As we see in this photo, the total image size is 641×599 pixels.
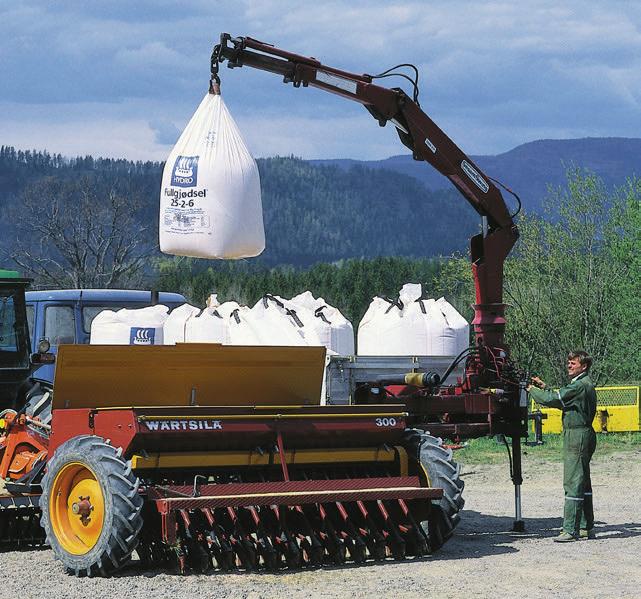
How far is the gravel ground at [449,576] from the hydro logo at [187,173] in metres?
3.85

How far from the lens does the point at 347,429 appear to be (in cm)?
907

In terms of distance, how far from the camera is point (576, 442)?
32.7ft

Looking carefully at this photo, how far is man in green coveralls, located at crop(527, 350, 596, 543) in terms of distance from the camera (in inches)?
388

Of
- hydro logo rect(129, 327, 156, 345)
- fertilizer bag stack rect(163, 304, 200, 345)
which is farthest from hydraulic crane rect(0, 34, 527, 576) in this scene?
hydro logo rect(129, 327, 156, 345)

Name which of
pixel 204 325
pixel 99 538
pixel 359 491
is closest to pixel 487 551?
pixel 359 491

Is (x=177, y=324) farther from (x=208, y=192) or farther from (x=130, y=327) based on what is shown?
(x=208, y=192)

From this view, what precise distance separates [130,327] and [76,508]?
6655 mm

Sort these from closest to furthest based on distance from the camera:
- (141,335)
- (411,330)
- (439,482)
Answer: (439,482)
(411,330)
(141,335)

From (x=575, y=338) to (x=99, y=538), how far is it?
26.9 metres

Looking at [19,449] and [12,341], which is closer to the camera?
[19,449]

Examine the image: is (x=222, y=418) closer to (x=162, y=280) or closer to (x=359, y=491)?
(x=359, y=491)

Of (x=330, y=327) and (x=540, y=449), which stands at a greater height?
(x=330, y=327)

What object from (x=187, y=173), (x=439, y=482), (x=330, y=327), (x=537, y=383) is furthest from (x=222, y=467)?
(x=330, y=327)

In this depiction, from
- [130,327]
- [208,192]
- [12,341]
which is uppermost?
[208,192]
